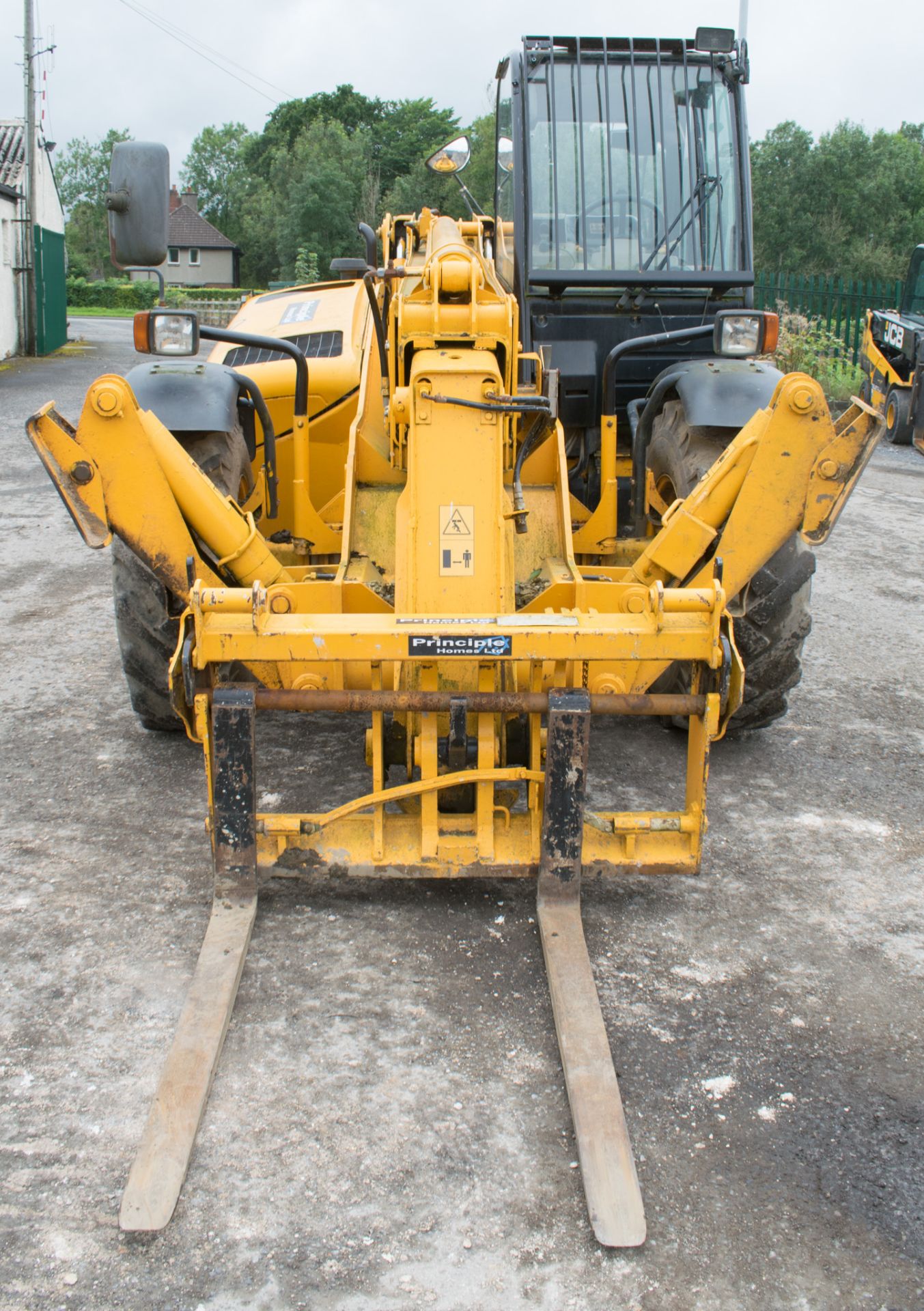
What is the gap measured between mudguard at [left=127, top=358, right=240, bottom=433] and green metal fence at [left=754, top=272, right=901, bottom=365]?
16275 millimetres

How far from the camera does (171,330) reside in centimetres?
413

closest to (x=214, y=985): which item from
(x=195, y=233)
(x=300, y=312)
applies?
(x=300, y=312)

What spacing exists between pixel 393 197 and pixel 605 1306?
141ft

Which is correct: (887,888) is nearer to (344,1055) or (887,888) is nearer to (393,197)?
(344,1055)

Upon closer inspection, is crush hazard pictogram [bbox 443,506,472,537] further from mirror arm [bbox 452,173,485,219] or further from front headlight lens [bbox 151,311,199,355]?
mirror arm [bbox 452,173,485,219]

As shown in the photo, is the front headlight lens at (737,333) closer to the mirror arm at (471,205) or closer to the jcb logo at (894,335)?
the mirror arm at (471,205)

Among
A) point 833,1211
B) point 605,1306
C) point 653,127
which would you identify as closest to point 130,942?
point 605,1306

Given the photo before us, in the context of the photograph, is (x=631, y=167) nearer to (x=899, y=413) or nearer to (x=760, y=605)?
(x=760, y=605)

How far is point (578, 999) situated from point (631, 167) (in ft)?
12.7

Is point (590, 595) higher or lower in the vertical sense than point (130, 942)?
higher

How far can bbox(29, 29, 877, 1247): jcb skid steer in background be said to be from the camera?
11.1ft

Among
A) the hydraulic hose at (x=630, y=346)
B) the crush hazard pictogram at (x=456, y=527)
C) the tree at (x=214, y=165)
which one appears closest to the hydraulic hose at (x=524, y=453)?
the crush hazard pictogram at (x=456, y=527)

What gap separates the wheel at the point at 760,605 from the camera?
442cm

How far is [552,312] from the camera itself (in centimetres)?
533
